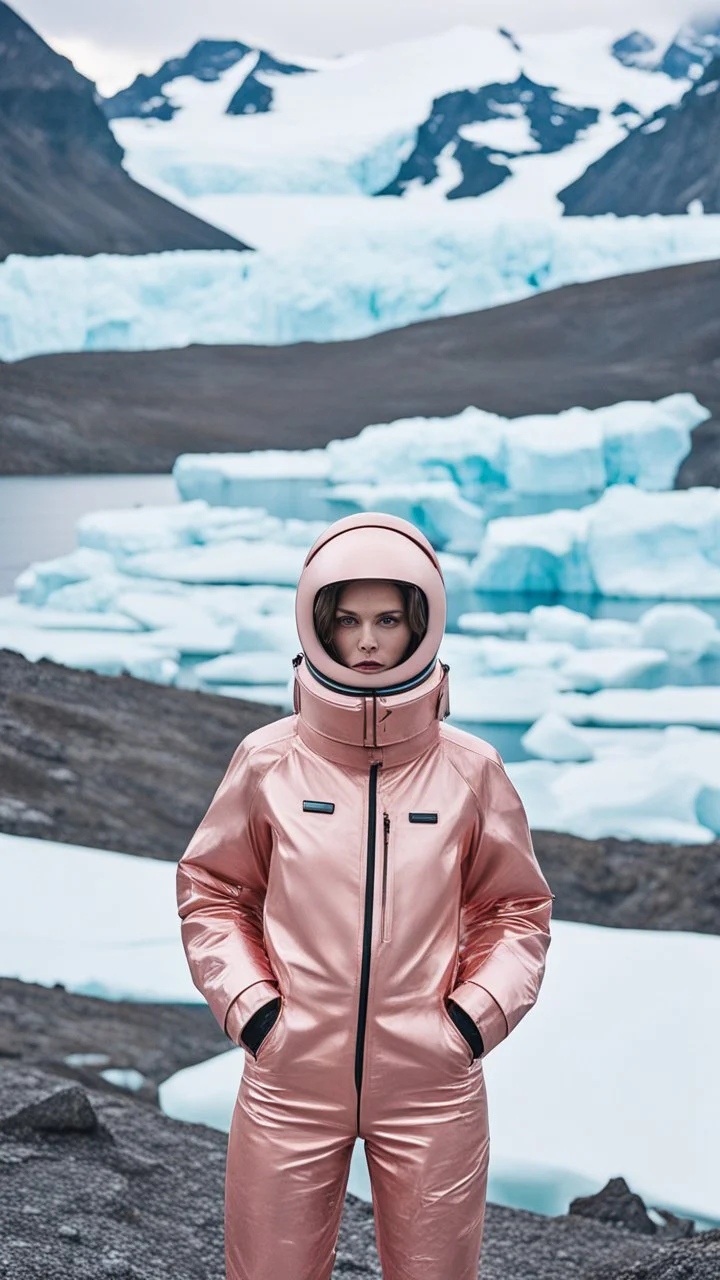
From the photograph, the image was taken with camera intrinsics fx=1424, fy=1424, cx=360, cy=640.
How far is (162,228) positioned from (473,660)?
22.0 metres

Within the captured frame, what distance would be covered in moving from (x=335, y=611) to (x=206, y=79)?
43.9 meters

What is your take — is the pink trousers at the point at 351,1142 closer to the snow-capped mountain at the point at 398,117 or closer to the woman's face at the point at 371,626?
the woman's face at the point at 371,626

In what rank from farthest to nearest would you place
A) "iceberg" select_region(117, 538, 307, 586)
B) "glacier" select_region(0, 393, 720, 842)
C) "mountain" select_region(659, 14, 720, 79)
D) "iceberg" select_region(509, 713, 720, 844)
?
"mountain" select_region(659, 14, 720, 79) → "iceberg" select_region(117, 538, 307, 586) → "glacier" select_region(0, 393, 720, 842) → "iceberg" select_region(509, 713, 720, 844)

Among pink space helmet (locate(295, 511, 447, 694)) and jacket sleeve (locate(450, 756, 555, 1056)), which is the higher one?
pink space helmet (locate(295, 511, 447, 694))

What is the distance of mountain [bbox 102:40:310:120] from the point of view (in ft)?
128

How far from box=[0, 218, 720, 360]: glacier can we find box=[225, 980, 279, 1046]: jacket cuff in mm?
21260

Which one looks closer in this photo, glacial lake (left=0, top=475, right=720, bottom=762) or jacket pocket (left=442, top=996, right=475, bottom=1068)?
jacket pocket (left=442, top=996, right=475, bottom=1068)

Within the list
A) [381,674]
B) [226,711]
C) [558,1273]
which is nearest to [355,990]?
[381,674]

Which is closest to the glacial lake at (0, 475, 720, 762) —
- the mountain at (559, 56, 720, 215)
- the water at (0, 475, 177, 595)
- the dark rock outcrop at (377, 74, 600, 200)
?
the water at (0, 475, 177, 595)

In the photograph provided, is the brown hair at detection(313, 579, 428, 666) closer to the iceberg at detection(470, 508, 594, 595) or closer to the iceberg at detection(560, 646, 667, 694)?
the iceberg at detection(560, 646, 667, 694)

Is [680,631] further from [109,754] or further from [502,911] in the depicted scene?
[502,911]

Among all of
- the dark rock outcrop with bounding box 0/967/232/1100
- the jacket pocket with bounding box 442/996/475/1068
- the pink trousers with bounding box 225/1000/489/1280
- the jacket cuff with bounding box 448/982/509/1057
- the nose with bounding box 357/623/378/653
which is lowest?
the dark rock outcrop with bounding box 0/967/232/1100

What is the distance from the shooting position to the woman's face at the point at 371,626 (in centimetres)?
137

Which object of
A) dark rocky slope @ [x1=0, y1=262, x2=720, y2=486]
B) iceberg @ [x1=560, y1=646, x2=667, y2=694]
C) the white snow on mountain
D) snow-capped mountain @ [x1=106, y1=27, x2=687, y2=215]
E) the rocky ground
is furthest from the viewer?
snow-capped mountain @ [x1=106, y1=27, x2=687, y2=215]
